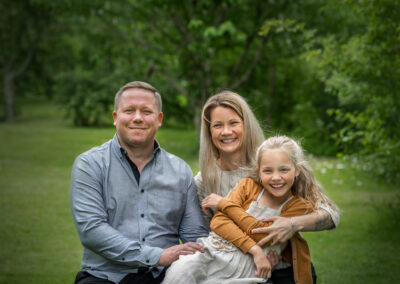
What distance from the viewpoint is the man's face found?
3.44 metres

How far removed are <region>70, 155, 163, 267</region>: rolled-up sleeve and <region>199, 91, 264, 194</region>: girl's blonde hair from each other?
0.73 m

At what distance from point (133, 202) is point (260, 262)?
93cm

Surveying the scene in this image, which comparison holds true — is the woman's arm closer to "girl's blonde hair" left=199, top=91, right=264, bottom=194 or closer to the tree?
"girl's blonde hair" left=199, top=91, right=264, bottom=194

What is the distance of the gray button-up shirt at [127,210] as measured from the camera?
3.19 meters

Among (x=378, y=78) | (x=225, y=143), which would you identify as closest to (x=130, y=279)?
(x=225, y=143)

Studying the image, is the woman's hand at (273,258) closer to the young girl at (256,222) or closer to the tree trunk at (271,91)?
the young girl at (256,222)

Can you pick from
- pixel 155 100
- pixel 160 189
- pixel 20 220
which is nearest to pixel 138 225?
pixel 160 189

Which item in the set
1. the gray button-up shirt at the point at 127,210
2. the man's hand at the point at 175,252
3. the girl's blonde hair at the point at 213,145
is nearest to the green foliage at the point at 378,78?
the girl's blonde hair at the point at 213,145

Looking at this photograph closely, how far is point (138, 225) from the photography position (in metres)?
3.39

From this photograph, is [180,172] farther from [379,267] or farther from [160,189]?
[379,267]

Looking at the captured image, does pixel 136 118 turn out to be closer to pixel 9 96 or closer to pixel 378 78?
pixel 378 78

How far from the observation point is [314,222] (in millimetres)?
3264

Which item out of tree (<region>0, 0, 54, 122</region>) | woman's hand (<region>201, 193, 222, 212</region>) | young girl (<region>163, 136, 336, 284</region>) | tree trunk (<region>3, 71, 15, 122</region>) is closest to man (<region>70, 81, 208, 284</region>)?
young girl (<region>163, 136, 336, 284</region>)

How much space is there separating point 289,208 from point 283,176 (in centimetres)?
27
